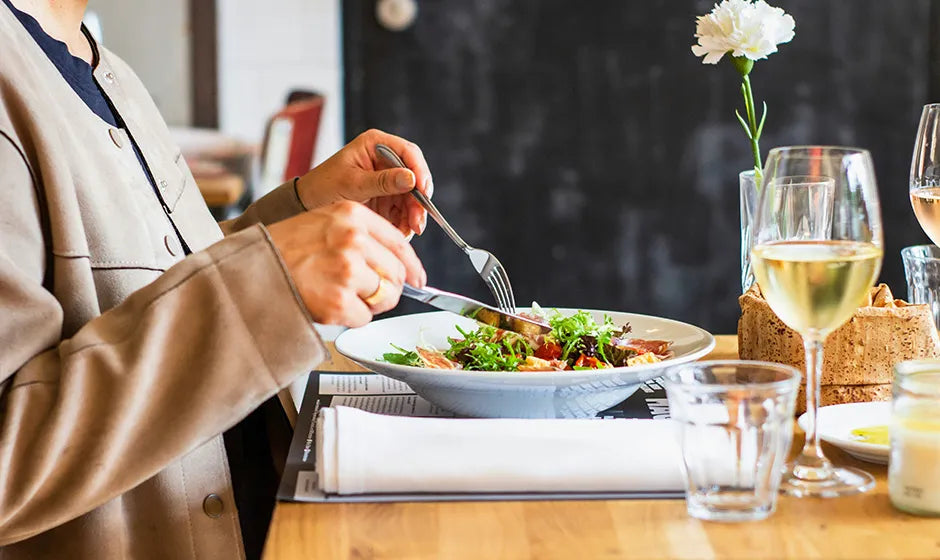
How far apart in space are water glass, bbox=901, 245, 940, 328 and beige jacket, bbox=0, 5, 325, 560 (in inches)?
24.9

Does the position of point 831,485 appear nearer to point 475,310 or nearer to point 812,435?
point 812,435

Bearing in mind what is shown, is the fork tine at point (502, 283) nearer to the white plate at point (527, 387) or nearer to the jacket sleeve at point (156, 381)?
the white plate at point (527, 387)

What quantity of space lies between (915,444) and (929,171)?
363 mm

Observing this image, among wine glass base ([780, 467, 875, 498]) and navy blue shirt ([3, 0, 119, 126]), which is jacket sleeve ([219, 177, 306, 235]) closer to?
navy blue shirt ([3, 0, 119, 126])

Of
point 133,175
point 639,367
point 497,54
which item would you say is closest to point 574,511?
point 639,367

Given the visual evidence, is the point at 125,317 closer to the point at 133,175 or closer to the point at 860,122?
the point at 133,175

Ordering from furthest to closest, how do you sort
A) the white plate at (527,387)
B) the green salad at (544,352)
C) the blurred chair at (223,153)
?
1. the blurred chair at (223,153)
2. the green salad at (544,352)
3. the white plate at (527,387)

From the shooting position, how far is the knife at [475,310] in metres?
0.94

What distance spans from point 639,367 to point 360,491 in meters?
0.28

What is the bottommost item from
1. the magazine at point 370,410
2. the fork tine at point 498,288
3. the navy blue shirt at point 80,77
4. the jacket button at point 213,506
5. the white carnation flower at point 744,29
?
the jacket button at point 213,506

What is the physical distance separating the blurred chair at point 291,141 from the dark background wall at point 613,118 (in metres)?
0.71

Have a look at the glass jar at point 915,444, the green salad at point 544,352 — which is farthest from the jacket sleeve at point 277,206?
the glass jar at point 915,444

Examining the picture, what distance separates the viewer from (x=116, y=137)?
109 centimetres

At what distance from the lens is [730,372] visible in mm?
789
